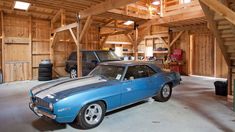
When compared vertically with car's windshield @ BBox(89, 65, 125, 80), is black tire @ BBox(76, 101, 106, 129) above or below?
below

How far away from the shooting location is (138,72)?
15.1 ft

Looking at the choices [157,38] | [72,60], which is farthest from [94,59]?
[157,38]

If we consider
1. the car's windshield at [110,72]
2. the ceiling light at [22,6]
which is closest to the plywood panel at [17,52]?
the ceiling light at [22,6]

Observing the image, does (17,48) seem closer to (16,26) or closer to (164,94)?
(16,26)

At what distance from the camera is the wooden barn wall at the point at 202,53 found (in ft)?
32.6

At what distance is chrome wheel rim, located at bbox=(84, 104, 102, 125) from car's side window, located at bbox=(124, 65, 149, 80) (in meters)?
0.99

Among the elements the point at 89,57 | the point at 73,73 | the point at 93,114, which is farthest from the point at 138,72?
the point at 73,73

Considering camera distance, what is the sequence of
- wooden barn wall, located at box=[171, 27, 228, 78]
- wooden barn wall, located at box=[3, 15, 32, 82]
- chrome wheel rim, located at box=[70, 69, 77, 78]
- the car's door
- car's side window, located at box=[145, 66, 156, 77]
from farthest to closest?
wooden barn wall, located at box=[171, 27, 228, 78] < chrome wheel rim, located at box=[70, 69, 77, 78] < wooden barn wall, located at box=[3, 15, 32, 82] < car's side window, located at box=[145, 66, 156, 77] < the car's door

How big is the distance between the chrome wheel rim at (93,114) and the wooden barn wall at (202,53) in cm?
848

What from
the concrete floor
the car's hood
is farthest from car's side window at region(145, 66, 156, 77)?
the car's hood

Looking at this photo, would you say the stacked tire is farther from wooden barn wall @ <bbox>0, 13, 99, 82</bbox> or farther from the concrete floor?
the concrete floor

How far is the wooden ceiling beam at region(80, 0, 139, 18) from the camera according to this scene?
540cm

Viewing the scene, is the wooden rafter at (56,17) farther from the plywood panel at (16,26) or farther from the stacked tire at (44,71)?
the stacked tire at (44,71)

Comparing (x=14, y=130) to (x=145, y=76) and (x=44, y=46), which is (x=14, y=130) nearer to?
(x=145, y=76)
